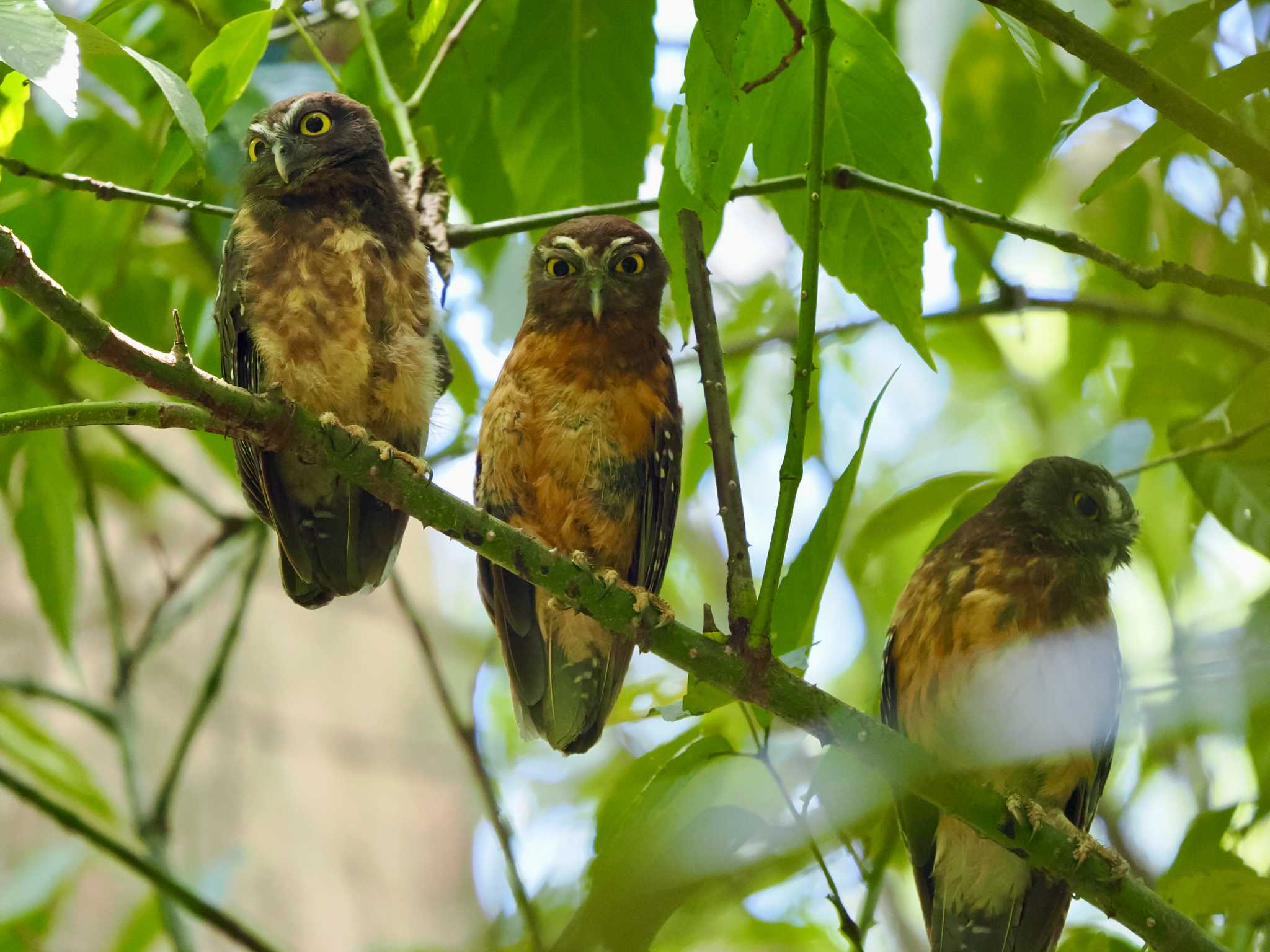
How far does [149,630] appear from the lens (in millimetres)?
3848

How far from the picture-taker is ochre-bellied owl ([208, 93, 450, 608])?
3.06 meters

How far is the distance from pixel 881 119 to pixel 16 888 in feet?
10.5

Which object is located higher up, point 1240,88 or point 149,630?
point 1240,88

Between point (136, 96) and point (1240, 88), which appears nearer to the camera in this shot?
point (1240, 88)

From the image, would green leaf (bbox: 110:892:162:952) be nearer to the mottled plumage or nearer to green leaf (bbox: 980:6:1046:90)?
the mottled plumage

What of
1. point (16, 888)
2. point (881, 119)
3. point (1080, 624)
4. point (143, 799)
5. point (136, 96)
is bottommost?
point (16, 888)

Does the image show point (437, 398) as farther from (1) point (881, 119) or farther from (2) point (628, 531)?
(1) point (881, 119)

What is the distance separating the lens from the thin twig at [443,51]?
270cm

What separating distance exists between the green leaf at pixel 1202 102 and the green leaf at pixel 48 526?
2461 millimetres

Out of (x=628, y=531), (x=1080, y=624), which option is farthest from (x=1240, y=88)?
(x=628, y=531)

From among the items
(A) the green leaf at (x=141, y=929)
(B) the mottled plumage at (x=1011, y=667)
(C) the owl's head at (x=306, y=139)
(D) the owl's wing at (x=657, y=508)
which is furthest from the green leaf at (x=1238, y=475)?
(A) the green leaf at (x=141, y=929)

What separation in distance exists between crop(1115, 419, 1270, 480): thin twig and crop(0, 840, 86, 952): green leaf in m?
3.00

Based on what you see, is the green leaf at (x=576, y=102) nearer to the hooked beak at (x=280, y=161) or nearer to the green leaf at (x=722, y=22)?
the hooked beak at (x=280, y=161)

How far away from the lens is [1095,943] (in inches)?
99.5
